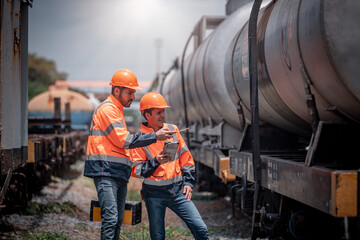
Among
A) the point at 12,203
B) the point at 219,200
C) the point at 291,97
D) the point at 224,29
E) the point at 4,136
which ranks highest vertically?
the point at 224,29

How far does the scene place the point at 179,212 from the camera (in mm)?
3781

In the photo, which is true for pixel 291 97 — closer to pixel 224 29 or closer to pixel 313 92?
pixel 313 92

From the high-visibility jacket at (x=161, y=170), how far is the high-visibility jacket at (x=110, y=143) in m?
0.15

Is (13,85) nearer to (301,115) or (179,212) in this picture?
(179,212)

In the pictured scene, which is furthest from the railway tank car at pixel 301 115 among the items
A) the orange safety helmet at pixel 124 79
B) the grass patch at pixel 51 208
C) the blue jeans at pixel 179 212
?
the grass patch at pixel 51 208

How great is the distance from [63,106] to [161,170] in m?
19.1

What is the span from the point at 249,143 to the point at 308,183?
83.8 inches

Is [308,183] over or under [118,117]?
under

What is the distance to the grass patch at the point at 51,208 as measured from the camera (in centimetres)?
702

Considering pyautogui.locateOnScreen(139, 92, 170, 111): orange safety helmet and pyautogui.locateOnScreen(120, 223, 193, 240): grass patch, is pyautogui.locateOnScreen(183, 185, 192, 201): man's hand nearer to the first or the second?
pyautogui.locateOnScreen(139, 92, 170, 111): orange safety helmet

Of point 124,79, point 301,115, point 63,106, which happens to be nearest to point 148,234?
point 124,79

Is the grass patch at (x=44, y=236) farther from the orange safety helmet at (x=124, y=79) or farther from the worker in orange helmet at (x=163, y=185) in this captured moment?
the orange safety helmet at (x=124, y=79)

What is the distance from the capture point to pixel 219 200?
916 centimetres

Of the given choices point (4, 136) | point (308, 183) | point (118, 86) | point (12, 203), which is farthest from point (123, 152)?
point (12, 203)
